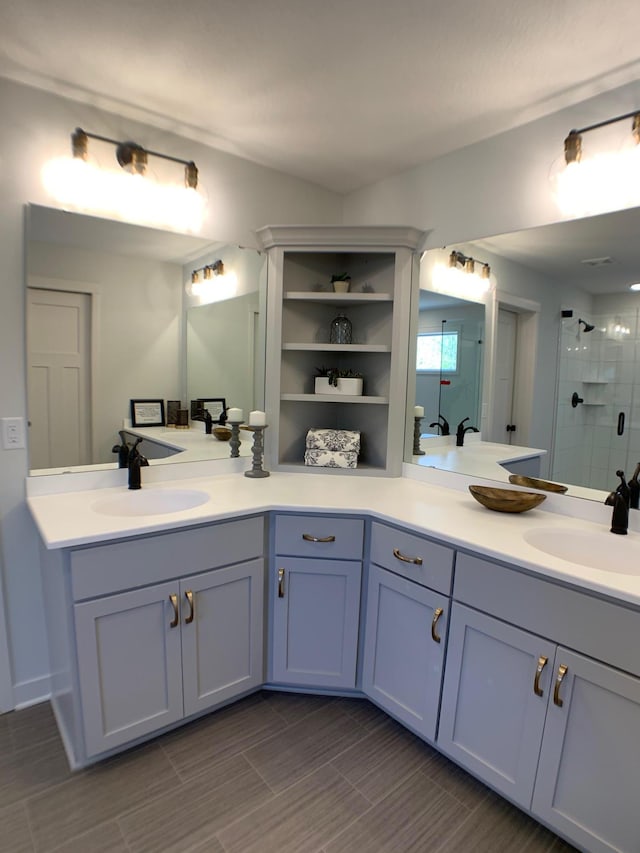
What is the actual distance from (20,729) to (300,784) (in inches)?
44.6

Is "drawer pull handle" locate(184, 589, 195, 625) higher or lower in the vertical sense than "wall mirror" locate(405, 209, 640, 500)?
lower

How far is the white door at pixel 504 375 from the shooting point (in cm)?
208

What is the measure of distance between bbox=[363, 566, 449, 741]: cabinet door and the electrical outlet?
4.91 feet

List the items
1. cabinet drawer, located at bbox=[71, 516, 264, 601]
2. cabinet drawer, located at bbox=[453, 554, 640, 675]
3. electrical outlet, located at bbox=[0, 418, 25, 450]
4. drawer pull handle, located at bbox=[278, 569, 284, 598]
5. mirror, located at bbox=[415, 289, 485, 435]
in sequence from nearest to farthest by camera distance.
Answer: cabinet drawer, located at bbox=[453, 554, 640, 675] → cabinet drawer, located at bbox=[71, 516, 264, 601] → electrical outlet, located at bbox=[0, 418, 25, 450] → drawer pull handle, located at bbox=[278, 569, 284, 598] → mirror, located at bbox=[415, 289, 485, 435]

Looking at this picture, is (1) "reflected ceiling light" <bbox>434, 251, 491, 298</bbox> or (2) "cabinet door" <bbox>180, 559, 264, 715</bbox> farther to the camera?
(1) "reflected ceiling light" <bbox>434, 251, 491, 298</bbox>

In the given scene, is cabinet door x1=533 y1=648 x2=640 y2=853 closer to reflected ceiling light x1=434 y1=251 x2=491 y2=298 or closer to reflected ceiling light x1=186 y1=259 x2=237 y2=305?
reflected ceiling light x1=434 y1=251 x2=491 y2=298

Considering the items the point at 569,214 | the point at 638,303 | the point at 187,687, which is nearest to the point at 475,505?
the point at 638,303

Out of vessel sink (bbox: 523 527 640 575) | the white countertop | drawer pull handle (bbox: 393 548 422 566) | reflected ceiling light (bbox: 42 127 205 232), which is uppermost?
reflected ceiling light (bbox: 42 127 205 232)

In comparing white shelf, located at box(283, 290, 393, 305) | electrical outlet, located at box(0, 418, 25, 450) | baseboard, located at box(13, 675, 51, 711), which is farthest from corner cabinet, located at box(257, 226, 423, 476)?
baseboard, located at box(13, 675, 51, 711)

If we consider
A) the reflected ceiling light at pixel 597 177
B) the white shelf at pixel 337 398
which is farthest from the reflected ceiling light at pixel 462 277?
the white shelf at pixel 337 398

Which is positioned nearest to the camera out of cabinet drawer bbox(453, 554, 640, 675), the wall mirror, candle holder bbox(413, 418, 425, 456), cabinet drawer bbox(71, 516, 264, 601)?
cabinet drawer bbox(453, 554, 640, 675)

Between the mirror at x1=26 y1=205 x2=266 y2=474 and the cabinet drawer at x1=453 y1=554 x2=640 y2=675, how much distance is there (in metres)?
1.38

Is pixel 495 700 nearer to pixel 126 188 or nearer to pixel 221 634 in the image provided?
pixel 221 634

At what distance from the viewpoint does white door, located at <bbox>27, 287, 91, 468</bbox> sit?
1875 millimetres
